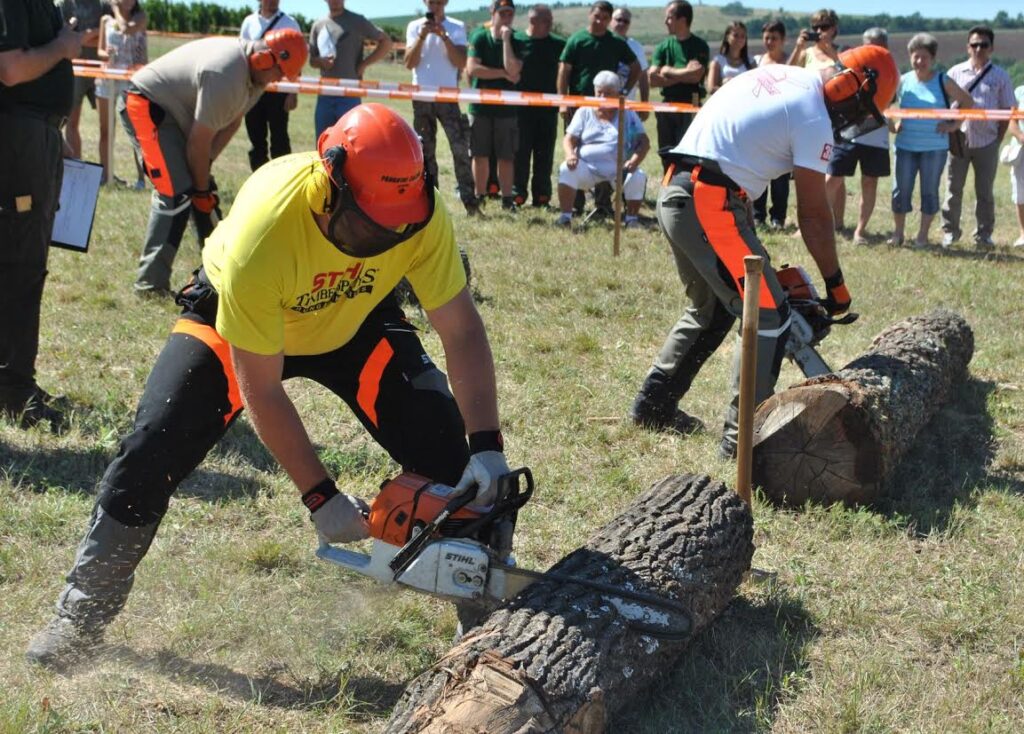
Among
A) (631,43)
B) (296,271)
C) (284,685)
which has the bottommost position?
(284,685)

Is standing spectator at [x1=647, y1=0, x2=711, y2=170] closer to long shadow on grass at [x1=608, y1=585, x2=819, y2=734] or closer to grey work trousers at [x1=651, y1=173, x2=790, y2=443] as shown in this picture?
grey work trousers at [x1=651, y1=173, x2=790, y2=443]

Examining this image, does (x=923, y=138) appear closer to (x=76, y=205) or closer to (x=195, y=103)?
(x=195, y=103)

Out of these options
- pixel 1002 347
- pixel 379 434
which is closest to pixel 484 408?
pixel 379 434

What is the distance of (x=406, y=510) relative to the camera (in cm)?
340

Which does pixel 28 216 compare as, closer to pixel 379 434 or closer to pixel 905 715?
pixel 379 434

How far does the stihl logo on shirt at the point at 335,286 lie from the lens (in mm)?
3454

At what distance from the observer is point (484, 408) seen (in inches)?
143

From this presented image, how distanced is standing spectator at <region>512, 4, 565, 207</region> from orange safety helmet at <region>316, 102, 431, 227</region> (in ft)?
29.8

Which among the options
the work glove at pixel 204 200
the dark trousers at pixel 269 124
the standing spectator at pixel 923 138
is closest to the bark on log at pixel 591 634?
the work glove at pixel 204 200

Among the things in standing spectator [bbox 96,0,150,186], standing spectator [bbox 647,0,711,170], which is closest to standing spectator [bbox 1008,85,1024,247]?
standing spectator [bbox 647,0,711,170]

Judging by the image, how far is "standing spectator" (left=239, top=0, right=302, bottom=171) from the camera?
10922 mm

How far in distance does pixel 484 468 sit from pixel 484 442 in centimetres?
13

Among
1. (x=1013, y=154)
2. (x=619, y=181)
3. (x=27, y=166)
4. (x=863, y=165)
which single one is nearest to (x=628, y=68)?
(x=619, y=181)

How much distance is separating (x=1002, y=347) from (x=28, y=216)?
6044mm
